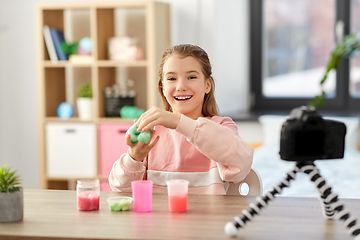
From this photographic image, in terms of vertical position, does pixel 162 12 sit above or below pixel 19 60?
above

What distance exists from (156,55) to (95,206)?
236cm

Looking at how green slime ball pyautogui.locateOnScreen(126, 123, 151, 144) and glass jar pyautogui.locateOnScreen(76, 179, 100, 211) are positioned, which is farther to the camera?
green slime ball pyautogui.locateOnScreen(126, 123, 151, 144)

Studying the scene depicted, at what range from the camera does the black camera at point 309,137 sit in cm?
95

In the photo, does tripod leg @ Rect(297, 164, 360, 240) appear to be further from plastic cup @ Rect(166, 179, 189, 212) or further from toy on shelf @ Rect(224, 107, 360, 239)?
plastic cup @ Rect(166, 179, 189, 212)

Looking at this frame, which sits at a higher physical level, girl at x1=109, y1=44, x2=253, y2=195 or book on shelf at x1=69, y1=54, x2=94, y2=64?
book on shelf at x1=69, y1=54, x2=94, y2=64

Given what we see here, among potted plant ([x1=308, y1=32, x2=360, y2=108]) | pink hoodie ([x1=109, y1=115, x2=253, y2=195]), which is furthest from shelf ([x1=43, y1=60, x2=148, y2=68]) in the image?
pink hoodie ([x1=109, y1=115, x2=253, y2=195])

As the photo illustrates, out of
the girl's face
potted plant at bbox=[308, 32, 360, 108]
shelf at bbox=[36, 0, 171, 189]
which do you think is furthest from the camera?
shelf at bbox=[36, 0, 171, 189]

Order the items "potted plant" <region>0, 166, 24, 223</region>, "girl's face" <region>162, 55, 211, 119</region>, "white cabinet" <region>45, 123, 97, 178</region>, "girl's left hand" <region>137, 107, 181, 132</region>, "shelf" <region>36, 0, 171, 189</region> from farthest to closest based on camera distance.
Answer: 1. "white cabinet" <region>45, 123, 97, 178</region>
2. "shelf" <region>36, 0, 171, 189</region>
3. "girl's face" <region>162, 55, 211, 119</region>
4. "girl's left hand" <region>137, 107, 181, 132</region>
5. "potted plant" <region>0, 166, 24, 223</region>

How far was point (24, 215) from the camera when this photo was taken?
111cm

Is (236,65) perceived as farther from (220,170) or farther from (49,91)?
(220,170)

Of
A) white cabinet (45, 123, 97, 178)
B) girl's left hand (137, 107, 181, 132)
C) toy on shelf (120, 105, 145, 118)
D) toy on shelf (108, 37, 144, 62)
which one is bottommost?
white cabinet (45, 123, 97, 178)

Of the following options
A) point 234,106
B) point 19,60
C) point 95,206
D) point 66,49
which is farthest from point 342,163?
point 19,60

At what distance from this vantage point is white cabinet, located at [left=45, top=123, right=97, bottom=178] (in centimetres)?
353

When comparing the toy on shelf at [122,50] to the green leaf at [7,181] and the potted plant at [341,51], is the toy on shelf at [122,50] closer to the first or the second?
the potted plant at [341,51]
